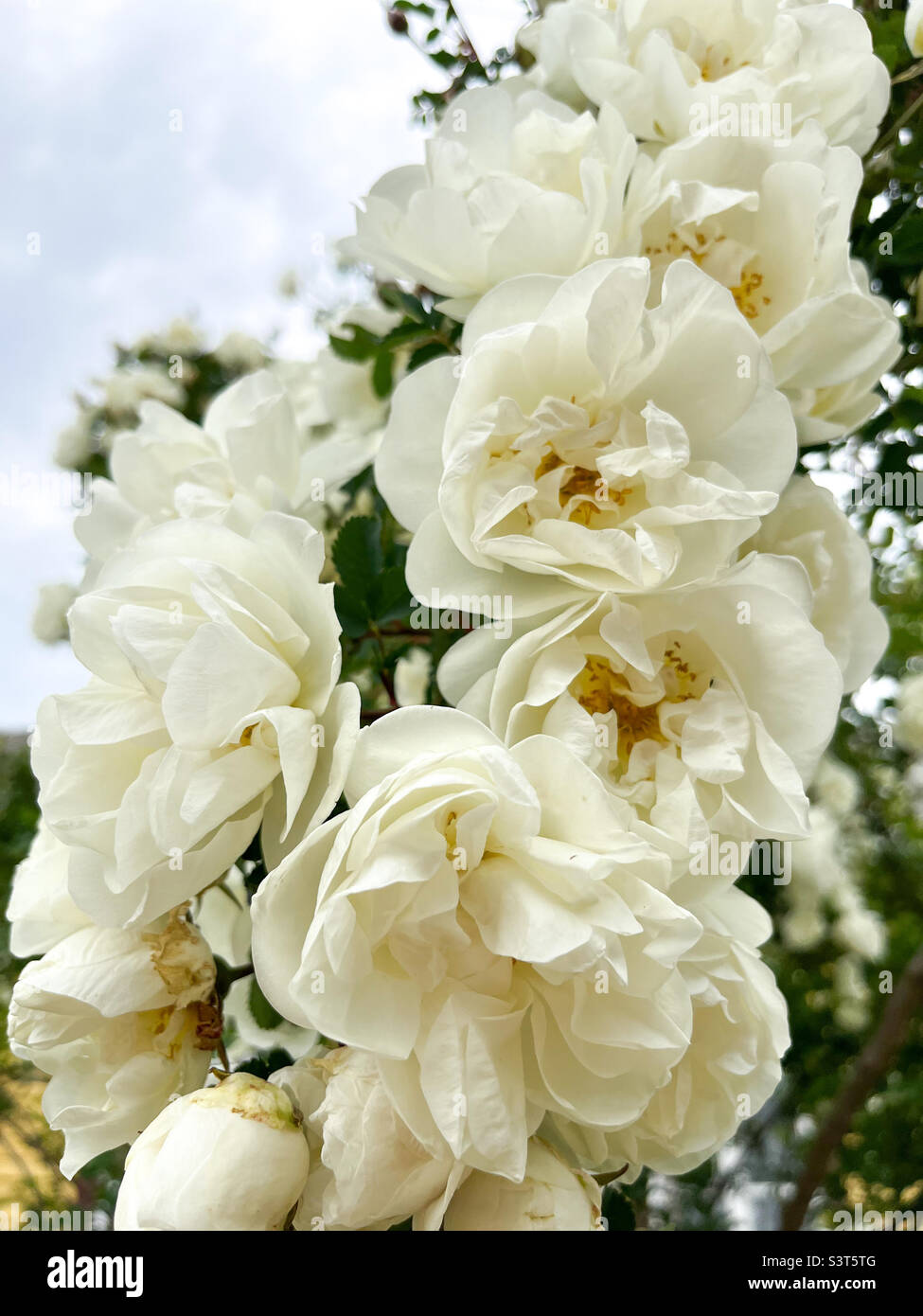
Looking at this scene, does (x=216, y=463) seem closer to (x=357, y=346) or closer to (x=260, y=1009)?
(x=357, y=346)

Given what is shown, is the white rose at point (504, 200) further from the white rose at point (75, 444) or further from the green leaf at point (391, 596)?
the white rose at point (75, 444)

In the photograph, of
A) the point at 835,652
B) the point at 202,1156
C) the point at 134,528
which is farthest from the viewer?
the point at 134,528

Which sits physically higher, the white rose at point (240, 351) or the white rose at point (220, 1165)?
the white rose at point (220, 1165)

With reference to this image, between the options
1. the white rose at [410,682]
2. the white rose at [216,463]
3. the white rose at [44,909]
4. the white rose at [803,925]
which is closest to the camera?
the white rose at [44,909]

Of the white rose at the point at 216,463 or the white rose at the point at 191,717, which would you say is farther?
the white rose at the point at 216,463

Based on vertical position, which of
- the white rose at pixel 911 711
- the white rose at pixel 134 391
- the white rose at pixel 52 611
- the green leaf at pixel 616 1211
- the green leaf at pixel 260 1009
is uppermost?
the white rose at pixel 134 391

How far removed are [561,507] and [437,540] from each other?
56mm

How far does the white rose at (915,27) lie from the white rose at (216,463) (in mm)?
414

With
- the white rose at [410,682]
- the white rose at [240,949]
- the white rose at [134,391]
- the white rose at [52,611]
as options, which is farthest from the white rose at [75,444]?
the white rose at [240,949]

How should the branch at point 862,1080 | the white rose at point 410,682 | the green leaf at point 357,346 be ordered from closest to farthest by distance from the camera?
the green leaf at point 357,346 < the white rose at point 410,682 < the branch at point 862,1080

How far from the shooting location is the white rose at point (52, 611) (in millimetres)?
1612
